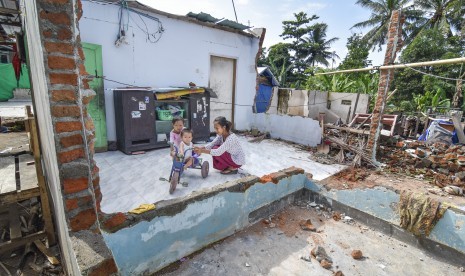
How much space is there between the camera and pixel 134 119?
5742mm

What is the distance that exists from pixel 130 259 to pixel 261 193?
2027 mm

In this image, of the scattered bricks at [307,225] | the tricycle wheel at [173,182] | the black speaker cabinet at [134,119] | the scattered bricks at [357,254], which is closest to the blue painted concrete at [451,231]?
the scattered bricks at [357,254]

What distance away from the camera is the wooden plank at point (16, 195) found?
2.78 metres

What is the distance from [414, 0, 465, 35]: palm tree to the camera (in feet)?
52.8

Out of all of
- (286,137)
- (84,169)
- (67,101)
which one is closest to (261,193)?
(84,169)

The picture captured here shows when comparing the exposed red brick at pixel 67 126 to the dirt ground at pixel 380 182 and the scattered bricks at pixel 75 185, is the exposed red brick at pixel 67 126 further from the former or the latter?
the dirt ground at pixel 380 182

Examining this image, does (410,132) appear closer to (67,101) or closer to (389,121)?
(389,121)

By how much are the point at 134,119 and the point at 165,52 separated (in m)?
2.24

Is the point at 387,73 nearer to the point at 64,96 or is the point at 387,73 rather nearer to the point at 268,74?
the point at 64,96

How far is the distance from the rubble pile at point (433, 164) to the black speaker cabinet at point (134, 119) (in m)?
6.21

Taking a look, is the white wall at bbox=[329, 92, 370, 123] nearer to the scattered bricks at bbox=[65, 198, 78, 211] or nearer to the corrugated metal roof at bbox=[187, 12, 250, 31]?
the corrugated metal roof at bbox=[187, 12, 250, 31]

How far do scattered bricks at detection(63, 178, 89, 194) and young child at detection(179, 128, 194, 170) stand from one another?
241 cm

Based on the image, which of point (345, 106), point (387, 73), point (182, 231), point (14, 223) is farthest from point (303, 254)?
point (345, 106)

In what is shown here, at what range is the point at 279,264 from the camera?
2.88 metres
